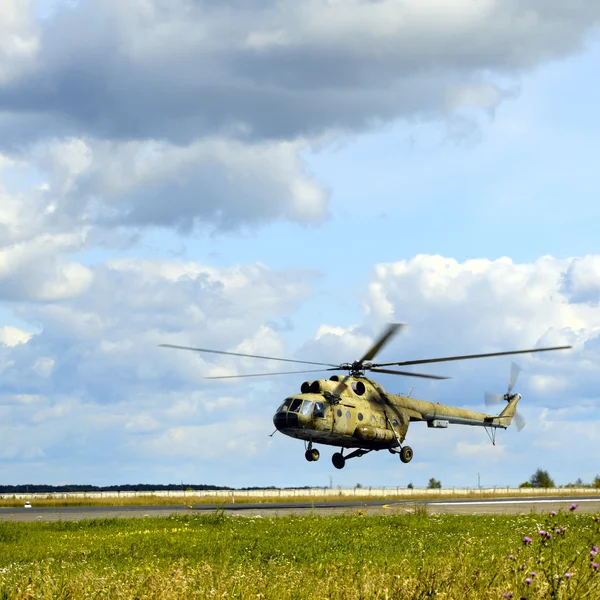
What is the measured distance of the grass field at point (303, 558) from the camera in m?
11.0

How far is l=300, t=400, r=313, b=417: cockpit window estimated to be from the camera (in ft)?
134

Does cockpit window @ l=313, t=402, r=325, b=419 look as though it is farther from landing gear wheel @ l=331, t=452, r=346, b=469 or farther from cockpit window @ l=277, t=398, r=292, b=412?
landing gear wheel @ l=331, t=452, r=346, b=469

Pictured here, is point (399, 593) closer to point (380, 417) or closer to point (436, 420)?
point (380, 417)

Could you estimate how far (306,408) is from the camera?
40906 mm

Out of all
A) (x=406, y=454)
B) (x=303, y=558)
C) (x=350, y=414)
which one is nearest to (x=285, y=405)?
(x=350, y=414)

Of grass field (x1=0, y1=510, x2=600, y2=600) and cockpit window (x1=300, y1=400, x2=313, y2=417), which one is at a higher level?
cockpit window (x1=300, y1=400, x2=313, y2=417)

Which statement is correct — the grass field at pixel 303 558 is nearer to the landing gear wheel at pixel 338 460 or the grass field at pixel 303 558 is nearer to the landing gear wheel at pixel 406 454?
the landing gear wheel at pixel 338 460

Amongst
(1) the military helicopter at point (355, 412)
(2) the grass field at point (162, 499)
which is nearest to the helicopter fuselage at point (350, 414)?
(1) the military helicopter at point (355, 412)

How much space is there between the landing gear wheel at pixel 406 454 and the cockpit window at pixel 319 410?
8.47 metres

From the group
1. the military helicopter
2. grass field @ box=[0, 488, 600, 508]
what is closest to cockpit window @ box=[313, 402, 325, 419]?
the military helicopter

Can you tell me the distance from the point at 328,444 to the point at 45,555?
25283 millimetres

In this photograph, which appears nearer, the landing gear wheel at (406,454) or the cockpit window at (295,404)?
the cockpit window at (295,404)

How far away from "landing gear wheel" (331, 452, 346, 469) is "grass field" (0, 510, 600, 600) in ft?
42.5

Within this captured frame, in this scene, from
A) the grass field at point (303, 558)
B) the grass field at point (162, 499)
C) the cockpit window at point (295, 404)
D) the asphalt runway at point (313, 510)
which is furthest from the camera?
the grass field at point (162, 499)
